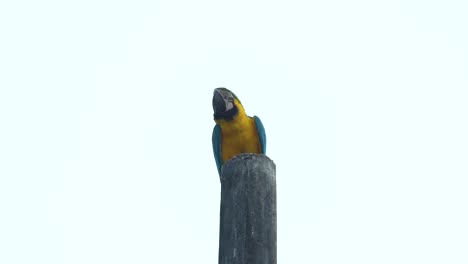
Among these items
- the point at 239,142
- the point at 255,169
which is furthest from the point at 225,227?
the point at 239,142

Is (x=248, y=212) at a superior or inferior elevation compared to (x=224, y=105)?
inferior

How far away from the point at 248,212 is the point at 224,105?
385 cm

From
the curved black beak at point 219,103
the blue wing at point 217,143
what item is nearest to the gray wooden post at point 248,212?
the curved black beak at point 219,103

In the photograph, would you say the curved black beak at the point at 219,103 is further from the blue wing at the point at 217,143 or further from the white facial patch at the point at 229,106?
the blue wing at the point at 217,143

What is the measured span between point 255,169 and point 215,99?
3.68 m

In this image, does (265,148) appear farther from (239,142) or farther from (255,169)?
(255,169)

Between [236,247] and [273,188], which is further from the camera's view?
[273,188]

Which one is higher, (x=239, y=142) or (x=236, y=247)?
(x=239, y=142)

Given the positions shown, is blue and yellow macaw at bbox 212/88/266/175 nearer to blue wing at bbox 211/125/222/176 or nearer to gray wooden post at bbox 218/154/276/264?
blue wing at bbox 211/125/222/176

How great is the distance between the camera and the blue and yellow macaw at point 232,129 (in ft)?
26.6

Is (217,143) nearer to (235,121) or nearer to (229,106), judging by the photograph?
(235,121)

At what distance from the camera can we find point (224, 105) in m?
8.06

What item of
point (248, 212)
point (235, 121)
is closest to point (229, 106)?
point (235, 121)

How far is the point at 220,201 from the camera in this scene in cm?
459
